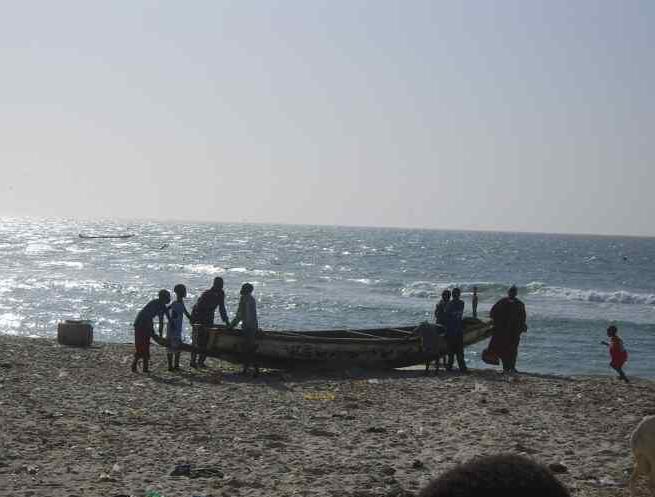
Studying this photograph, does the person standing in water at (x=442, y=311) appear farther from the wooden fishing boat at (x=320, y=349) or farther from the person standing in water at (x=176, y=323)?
the person standing in water at (x=176, y=323)

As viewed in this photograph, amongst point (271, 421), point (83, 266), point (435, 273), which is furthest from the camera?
point (435, 273)

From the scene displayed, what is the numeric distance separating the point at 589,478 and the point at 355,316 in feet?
103

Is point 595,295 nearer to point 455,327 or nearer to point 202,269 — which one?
point 202,269

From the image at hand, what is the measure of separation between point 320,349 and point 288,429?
5663mm

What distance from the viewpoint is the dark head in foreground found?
1.75 m

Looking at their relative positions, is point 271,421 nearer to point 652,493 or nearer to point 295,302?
point 652,493

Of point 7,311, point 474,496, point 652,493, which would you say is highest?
point 474,496

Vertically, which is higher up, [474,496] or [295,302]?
[474,496]

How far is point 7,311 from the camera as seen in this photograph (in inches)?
1356

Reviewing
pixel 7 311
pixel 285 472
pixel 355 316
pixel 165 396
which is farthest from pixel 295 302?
pixel 285 472

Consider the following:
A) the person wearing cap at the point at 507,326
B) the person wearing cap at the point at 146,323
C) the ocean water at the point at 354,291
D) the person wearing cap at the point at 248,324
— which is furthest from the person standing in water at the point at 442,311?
the ocean water at the point at 354,291

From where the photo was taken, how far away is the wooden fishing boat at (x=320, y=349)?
15.4 meters

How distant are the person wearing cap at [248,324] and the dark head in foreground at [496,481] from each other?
13.4m

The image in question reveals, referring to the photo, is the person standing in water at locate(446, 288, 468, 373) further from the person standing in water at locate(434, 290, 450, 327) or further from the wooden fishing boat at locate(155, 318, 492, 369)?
the wooden fishing boat at locate(155, 318, 492, 369)
